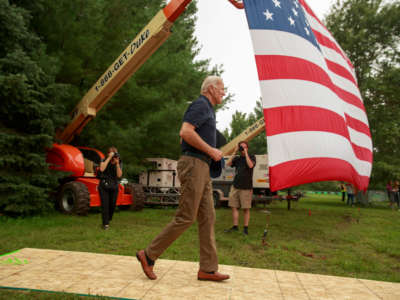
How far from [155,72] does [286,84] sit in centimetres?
881

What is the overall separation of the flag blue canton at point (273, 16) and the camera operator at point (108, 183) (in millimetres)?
3898

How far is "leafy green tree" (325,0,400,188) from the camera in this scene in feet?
66.2

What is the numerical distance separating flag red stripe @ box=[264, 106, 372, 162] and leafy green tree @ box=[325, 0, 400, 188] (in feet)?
56.7

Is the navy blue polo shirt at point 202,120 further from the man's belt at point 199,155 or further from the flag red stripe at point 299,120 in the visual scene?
the flag red stripe at point 299,120

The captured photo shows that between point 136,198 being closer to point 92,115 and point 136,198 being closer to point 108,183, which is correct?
point 92,115

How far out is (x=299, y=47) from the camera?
14.8 ft

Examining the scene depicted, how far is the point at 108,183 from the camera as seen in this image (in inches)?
252

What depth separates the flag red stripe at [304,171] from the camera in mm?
3889

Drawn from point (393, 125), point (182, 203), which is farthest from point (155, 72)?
point (393, 125)

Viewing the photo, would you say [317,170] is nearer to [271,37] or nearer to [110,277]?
[271,37]

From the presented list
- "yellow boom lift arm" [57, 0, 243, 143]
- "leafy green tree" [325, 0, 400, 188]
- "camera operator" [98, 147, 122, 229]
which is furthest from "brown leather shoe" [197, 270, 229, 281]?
"leafy green tree" [325, 0, 400, 188]

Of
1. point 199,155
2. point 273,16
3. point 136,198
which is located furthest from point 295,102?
point 136,198

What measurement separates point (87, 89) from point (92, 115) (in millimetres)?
1841

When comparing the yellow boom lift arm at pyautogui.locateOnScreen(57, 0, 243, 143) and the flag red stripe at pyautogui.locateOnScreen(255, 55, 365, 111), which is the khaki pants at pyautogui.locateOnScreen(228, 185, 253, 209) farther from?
the yellow boom lift arm at pyautogui.locateOnScreen(57, 0, 243, 143)
